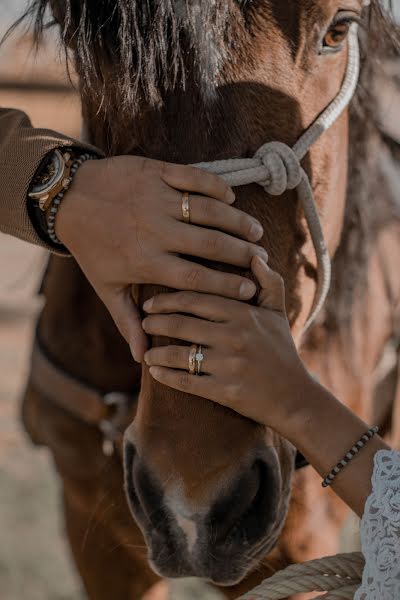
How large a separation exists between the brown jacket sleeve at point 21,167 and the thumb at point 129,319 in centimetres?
15

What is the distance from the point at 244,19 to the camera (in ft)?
3.33

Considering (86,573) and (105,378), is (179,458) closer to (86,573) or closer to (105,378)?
(105,378)

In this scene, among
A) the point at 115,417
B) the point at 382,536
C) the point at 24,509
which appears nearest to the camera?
the point at 382,536

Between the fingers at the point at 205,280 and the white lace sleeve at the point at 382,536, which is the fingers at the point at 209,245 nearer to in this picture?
the fingers at the point at 205,280

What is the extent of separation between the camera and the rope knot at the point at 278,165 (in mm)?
1017

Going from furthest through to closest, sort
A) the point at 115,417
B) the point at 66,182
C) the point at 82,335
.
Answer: the point at 82,335
the point at 115,417
the point at 66,182

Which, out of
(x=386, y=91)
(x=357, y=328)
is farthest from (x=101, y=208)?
(x=386, y=91)

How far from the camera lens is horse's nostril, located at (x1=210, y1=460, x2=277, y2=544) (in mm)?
942

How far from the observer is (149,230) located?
3.15 feet

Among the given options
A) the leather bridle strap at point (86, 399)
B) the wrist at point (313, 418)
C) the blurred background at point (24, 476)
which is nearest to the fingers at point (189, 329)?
the wrist at point (313, 418)

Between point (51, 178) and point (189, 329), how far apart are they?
302 mm

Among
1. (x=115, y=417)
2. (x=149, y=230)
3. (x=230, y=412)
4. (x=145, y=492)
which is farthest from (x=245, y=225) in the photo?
(x=115, y=417)

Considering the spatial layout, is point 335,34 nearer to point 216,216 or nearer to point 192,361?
point 216,216

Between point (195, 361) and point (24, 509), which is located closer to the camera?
point (195, 361)
